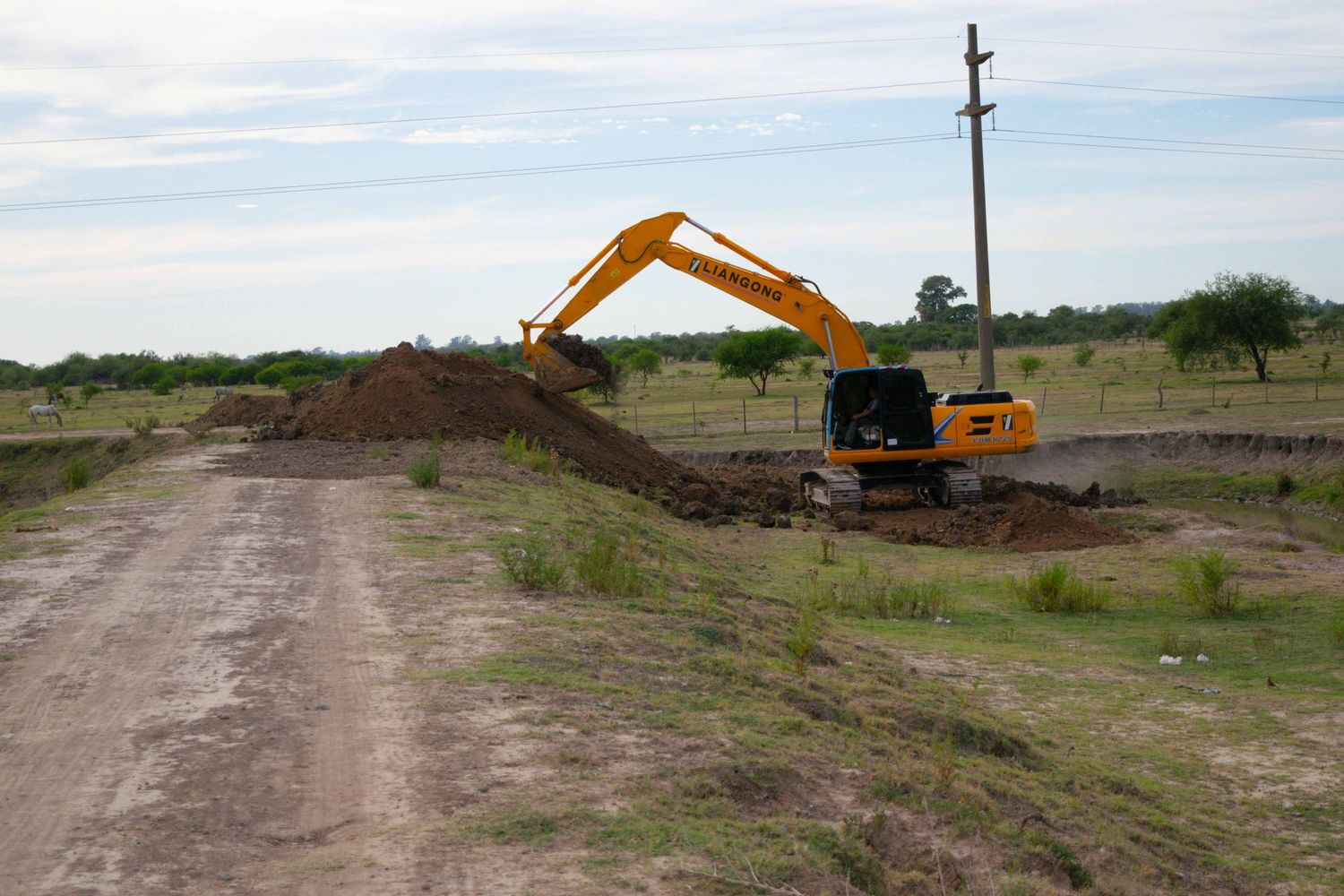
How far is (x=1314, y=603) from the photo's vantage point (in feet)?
47.6

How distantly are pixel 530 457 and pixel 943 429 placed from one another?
810cm

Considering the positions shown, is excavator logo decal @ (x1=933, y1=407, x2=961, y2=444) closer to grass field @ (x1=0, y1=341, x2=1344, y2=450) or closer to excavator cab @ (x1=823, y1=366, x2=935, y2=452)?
excavator cab @ (x1=823, y1=366, x2=935, y2=452)

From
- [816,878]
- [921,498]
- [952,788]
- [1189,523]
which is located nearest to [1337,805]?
[952,788]

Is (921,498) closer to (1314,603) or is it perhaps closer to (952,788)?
(1314,603)

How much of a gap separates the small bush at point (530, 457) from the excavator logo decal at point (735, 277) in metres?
4.79

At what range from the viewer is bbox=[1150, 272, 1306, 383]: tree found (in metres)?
51.6

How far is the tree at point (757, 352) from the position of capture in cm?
6203

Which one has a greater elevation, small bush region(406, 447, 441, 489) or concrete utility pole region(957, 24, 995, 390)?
concrete utility pole region(957, 24, 995, 390)

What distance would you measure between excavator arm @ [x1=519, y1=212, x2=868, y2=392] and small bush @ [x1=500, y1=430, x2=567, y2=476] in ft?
6.49

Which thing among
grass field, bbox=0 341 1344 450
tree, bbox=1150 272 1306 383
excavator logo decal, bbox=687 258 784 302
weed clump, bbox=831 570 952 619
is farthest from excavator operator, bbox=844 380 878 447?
tree, bbox=1150 272 1306 383

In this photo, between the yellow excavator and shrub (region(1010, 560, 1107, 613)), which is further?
the yellow excavator

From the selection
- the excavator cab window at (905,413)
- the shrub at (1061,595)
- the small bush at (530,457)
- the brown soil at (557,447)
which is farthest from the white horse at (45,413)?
the shrub at (1061,595)

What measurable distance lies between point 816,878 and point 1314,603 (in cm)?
1107

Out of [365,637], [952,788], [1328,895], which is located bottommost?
[1328,895]
